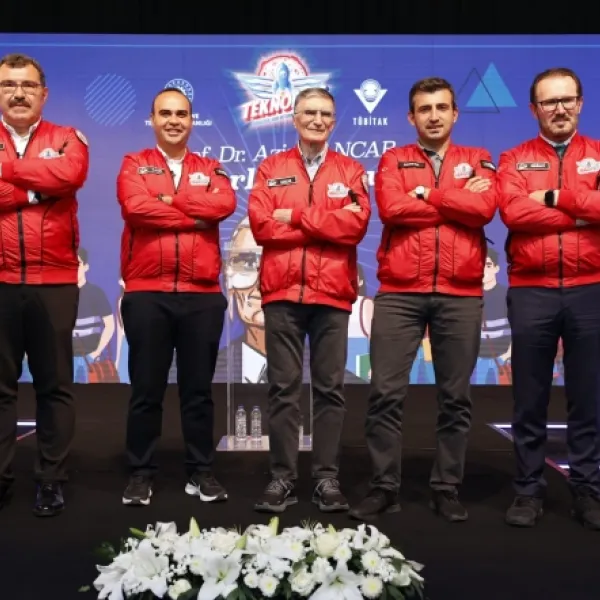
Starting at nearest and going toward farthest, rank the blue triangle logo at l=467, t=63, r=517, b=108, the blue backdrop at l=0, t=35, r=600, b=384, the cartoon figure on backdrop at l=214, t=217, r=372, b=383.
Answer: the cartoon figure on backdrop at l=214, t=217, r=372, b=383 < the blue backdrop at l=0, t=35, r=600, b=384 < the blue triangle logo at l=467, t=63, r=517, b=108

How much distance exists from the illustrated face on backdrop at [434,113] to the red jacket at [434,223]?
3.5 inches

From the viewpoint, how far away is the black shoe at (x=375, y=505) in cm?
281

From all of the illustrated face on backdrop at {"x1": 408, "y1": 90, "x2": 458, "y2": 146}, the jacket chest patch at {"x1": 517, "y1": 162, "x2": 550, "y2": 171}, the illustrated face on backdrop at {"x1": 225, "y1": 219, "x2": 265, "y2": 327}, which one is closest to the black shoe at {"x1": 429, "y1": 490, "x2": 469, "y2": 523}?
the jacket chest patch at {"x1": 517, "y1": 162, "x2": 550, "y2": 171}

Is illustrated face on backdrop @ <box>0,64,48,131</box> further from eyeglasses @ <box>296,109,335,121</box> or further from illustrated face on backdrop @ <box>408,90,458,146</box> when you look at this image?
illustrated face on backdrop @ <box>408,90,458,146</box>

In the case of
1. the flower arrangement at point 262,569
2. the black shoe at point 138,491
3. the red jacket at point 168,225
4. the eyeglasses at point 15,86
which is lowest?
the black shoe at point 138,491

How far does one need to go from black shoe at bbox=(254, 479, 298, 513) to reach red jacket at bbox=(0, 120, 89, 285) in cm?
109

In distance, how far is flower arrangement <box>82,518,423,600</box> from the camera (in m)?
1.76

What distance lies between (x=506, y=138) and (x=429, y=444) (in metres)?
3.15

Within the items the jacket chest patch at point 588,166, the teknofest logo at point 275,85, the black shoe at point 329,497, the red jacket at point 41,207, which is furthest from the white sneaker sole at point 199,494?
the teknofest logo at point 275,85

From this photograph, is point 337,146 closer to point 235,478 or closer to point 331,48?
point 331,48

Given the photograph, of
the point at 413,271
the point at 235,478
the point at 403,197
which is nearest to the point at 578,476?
the point at 413,271

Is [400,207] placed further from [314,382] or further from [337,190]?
[314,382]

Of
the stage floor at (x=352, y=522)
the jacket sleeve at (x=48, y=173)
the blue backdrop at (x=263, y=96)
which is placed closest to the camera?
the stage floor at (x=352, y=522)

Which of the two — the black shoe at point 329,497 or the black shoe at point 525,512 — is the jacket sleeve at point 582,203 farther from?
the black shoe at point 329,497
